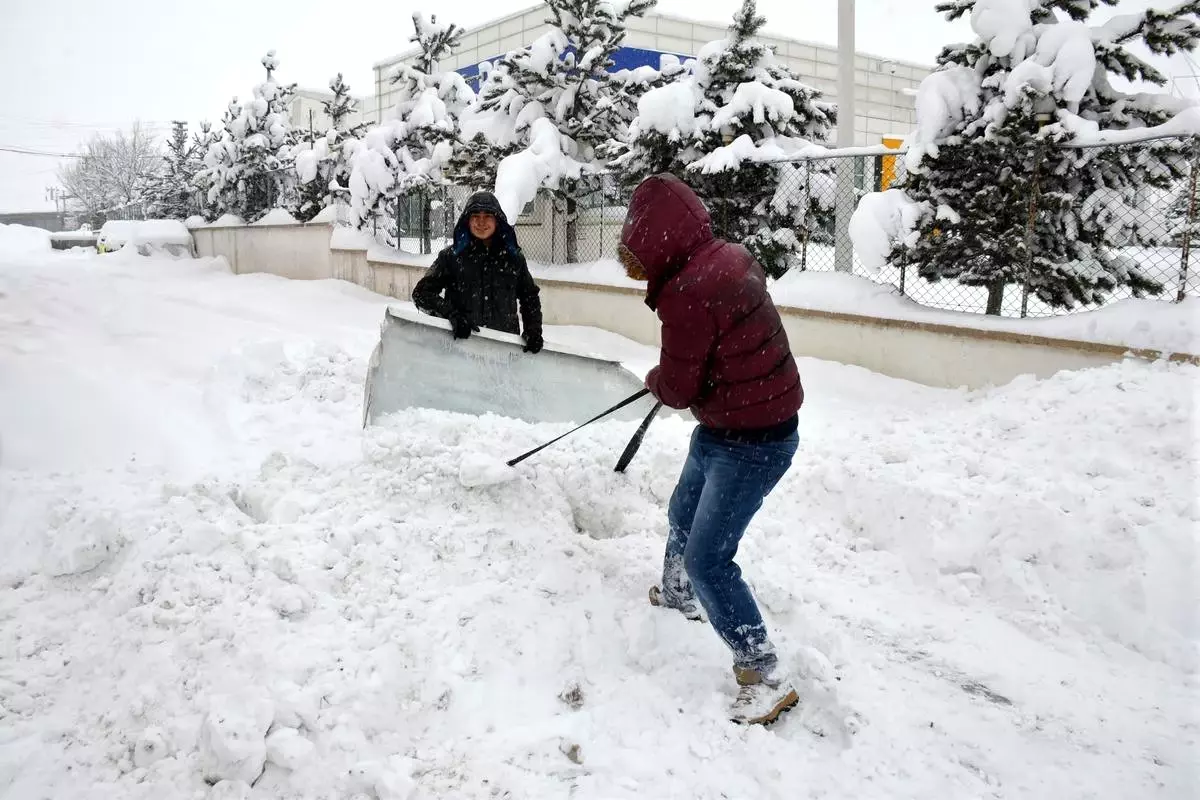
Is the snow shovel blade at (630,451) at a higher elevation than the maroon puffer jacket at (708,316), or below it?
below

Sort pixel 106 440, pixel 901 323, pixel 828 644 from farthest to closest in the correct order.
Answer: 1. pixel 901 323
2. pixel 106 440
3. pixel 828 644

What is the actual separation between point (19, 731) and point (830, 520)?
401cm

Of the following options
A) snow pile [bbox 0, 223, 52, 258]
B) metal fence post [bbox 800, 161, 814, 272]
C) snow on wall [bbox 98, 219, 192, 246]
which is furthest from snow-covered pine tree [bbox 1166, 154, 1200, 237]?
snow pile [bbox 0, 223, 52, 258]

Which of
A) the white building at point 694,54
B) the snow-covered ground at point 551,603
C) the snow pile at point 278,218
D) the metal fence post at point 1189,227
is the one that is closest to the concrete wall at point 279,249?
the snow pile at point 278,218

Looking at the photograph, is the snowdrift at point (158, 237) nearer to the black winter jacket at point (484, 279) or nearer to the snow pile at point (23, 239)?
the snow pile at point (23, 239)

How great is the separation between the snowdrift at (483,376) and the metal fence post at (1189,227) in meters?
4.15

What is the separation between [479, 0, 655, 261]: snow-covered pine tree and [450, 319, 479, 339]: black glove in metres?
5.49

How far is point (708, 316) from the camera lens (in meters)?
2.68

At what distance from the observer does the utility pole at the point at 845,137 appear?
26.6ft

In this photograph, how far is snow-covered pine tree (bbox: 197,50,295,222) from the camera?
20109mm

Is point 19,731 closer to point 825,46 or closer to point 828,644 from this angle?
point 828,644

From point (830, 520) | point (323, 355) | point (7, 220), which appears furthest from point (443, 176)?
point (7, 220)

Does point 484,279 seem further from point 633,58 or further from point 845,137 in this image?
point 633,58

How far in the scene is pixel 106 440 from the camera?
15.0 ft
